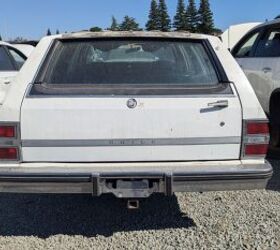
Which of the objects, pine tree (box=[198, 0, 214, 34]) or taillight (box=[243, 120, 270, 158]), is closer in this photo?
taillight (box=[243, 120, 270, 158])

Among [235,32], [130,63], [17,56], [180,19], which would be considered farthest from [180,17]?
[130,63]

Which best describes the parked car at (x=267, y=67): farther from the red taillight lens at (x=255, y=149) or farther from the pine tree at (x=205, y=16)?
the pine tree at (x=205, y=16)

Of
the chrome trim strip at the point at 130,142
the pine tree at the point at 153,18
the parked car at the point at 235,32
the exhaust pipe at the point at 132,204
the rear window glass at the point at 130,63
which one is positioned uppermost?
the rear window glass at the point at 130,63

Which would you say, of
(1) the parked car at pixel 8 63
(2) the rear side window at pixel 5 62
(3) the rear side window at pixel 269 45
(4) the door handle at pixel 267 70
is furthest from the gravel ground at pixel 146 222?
(2) the rear side window at pixel 5 62

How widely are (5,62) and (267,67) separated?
4.41 meters

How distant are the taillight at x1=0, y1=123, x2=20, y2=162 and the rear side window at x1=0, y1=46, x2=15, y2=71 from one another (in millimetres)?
4909

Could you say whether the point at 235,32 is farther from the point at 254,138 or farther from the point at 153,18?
the point at 153,18

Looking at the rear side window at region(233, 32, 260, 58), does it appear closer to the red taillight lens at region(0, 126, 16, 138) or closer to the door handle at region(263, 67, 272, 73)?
the door handle at region(263, 67, 272, 73)

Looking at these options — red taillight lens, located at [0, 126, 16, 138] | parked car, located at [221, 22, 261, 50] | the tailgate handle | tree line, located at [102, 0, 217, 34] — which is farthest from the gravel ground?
tree line, located at [102, 0, 217, 34]

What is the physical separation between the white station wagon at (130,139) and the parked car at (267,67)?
7.88ft

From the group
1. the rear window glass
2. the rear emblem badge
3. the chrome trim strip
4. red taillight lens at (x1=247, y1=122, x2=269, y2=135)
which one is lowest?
the chrome trim strip

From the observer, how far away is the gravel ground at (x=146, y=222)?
3963mm

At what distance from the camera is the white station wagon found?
358cm

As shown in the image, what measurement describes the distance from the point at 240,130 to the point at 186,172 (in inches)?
19.7
